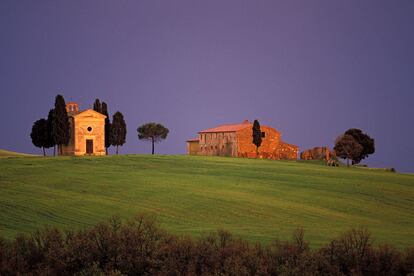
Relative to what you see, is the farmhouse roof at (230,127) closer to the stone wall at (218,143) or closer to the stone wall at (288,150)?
the stone wall at (218,143)

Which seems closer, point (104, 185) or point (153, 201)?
point (153, 201)

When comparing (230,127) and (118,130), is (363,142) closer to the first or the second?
(230,127)

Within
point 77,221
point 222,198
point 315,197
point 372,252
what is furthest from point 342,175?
point 372,252

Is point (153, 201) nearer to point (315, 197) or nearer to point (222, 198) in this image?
point (222, 198)

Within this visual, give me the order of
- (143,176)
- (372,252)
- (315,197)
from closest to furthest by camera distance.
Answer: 1. (372,252)
2. (315,197)
3. (143,176)

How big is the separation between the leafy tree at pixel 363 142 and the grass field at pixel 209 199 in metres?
42.5

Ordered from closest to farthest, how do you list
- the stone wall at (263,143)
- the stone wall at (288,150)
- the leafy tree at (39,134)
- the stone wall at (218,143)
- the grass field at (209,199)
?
the grass field at (209,199) → the leafy tree at (39,134) → the stone wall at (263,143) → the stone wall at (218,143) → the stone wall at (288,150)

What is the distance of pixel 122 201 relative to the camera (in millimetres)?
37281

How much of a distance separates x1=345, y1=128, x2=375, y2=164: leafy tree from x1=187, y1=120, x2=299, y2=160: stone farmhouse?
9874 mm

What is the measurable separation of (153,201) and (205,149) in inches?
2721

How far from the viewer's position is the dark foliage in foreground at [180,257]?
1941 centimetres

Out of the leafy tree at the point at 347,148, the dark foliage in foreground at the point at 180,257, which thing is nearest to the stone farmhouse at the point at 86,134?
the leafy tree at the point at 347,148

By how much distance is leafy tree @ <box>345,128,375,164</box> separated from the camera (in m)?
101

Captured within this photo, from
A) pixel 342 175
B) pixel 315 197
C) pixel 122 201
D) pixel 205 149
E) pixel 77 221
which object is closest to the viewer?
pixel 77 221
